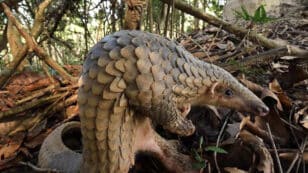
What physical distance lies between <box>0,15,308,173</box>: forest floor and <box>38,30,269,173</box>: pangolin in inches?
7.9

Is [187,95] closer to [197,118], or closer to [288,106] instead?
[197,118]

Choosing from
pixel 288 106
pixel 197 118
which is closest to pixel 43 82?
pixel 197 118

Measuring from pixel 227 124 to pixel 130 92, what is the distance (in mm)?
593

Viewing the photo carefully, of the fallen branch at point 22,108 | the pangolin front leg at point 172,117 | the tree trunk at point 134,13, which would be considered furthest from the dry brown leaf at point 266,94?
the fallen branch at point 22,108

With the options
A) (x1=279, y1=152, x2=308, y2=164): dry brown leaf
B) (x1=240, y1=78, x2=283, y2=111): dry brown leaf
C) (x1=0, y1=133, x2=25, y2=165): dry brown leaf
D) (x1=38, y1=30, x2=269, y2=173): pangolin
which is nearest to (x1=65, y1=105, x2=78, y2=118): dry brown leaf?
(x1=0, y1=133, x2=25, y2=165): dry brown leaf

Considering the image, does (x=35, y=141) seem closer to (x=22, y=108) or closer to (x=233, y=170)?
(x=22, y=108)

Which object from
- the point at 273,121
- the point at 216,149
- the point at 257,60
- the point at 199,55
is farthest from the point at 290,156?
the point at 199,55

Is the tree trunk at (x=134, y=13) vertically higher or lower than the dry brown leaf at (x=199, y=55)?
higher

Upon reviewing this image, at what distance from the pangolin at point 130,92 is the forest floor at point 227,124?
0.20 metres

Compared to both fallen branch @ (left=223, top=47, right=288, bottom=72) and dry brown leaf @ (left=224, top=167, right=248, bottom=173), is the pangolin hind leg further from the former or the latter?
fallen branch @ (left=223, top=47, right=288, bottom=72)

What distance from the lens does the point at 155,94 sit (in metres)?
1.22

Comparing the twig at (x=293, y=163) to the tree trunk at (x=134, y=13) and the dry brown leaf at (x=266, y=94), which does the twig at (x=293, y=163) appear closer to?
the dry brown leaf at (x=266, y=94)

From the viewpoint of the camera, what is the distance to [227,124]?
164cm

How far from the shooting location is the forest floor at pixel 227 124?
1.48m
